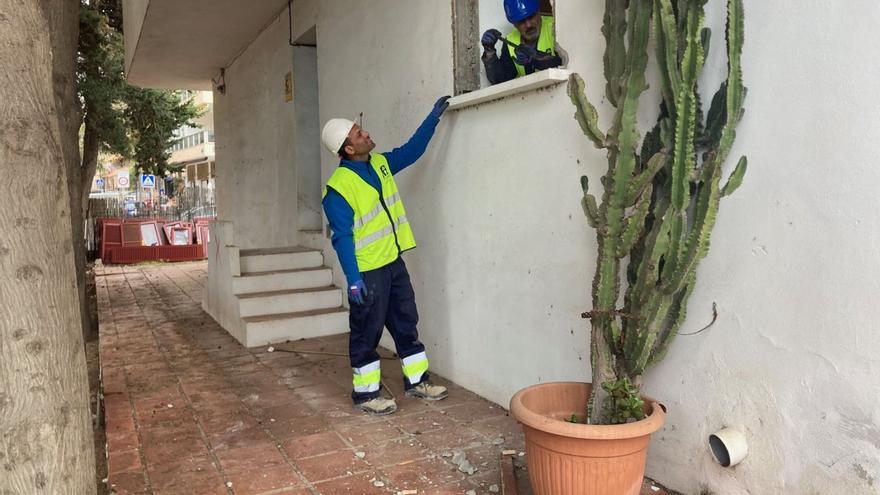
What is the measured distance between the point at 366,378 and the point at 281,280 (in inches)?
111

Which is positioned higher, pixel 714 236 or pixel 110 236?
pixel 714 236

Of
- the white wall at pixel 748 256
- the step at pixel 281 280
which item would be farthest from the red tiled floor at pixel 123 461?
the step at pixel 281 280

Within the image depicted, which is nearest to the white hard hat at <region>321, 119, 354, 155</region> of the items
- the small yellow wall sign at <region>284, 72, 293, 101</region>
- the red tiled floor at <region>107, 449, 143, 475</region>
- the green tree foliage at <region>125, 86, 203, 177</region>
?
the red tiled floor at <region>107, 449, 143, 475</region>

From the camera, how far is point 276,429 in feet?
13.0

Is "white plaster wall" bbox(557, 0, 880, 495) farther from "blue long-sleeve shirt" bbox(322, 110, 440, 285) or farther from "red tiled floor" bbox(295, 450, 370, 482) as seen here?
"blue long-sleeve shirt" bbox(322, 110, 440, 285)

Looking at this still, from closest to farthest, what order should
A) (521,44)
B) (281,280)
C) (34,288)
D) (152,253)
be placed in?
(34,288) → (521,44) → (281,280) → (152,253)

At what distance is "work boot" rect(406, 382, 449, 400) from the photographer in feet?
14.4

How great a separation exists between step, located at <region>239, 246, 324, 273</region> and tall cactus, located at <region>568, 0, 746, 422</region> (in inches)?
188

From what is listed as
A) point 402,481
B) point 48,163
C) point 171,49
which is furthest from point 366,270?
point 171,49

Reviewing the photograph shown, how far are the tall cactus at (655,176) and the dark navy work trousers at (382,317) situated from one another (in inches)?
69.7

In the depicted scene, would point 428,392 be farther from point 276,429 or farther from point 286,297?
point 286,297

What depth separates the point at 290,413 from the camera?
4250mm

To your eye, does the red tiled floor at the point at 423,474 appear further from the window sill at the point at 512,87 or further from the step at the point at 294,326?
the step at the point at 294,326

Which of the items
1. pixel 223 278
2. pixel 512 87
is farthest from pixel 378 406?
pixel 223 278
